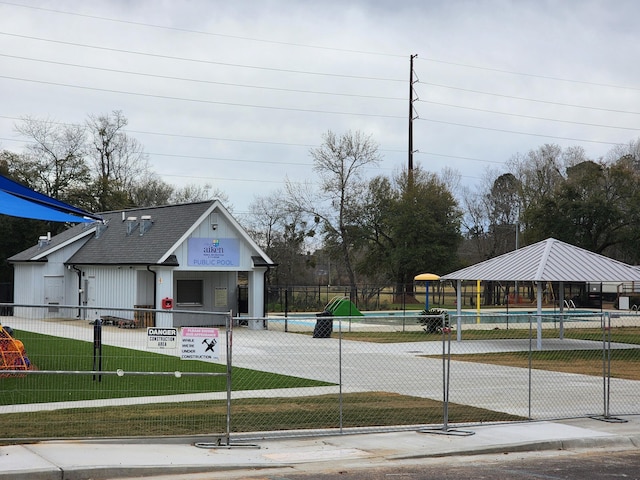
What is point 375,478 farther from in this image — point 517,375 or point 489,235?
point 489,235

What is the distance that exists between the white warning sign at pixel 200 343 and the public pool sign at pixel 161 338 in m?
0.15

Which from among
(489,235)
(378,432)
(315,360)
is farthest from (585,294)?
(378,432)

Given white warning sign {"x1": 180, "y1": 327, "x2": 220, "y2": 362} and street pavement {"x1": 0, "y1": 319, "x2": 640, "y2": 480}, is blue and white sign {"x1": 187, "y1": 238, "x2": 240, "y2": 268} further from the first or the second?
white warning sign {"x1": 180, "y1": 327, "x2": 220, "y2": 362}

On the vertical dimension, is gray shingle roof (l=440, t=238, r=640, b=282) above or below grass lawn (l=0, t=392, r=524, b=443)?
above

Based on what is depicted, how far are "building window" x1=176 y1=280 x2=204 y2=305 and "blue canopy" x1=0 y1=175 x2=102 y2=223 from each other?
1935cm

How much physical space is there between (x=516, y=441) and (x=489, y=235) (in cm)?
7961

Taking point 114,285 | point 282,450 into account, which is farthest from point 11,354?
point 114,285

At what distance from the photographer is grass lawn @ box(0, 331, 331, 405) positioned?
45.3ft

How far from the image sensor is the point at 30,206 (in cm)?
1753

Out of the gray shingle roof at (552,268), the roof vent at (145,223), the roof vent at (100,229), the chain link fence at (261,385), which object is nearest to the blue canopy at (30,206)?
the chain link fence at (261,385)

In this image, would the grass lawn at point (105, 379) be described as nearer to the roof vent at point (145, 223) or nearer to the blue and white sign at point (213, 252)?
the blue and white sign at point (213, 252)

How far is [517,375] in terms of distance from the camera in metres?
21.2

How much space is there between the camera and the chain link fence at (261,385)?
13.5 metres

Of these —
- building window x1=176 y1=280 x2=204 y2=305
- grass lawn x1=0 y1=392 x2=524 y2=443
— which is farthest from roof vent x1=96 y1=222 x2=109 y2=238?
grass lawn x1=0 y1=392 x2=524 y2=443
